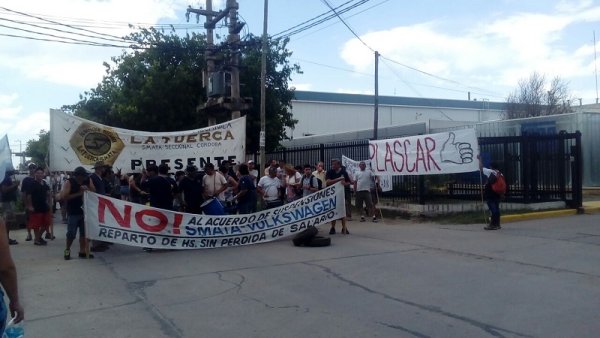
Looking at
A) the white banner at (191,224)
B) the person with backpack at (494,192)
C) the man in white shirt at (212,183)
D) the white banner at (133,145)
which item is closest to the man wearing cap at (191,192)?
the man in white shirt at (212,183)

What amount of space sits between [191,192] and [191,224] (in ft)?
3.18

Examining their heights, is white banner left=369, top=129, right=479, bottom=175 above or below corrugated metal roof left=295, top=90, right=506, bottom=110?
below

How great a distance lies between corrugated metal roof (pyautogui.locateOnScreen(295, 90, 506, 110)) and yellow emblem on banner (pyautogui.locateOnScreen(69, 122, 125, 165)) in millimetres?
42913

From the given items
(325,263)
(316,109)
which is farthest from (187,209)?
(316,109)

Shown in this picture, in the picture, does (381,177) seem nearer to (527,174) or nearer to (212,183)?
(527,174)

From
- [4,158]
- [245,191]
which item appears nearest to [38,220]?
[245,191]

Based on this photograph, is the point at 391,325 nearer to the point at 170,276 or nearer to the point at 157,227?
the point at 170,276

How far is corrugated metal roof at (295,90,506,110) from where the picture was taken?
59.0 m

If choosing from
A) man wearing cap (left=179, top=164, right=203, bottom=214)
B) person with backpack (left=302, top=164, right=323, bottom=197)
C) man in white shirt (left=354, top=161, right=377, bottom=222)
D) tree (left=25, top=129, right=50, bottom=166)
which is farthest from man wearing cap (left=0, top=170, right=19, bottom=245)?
tree (left=25, top=129, right=50, bottom=166)

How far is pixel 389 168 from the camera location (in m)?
16.5

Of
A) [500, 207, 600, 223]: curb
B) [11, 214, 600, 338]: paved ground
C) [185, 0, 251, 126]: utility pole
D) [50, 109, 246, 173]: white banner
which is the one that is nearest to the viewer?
[11, 214, 600, 338]: paved ground

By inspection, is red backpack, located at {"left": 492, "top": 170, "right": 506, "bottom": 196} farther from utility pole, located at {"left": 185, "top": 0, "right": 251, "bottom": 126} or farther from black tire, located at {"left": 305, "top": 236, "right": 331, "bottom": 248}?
utility pole, located at {"left": 185, "top": 0, "right": 251, "bottom": 126}

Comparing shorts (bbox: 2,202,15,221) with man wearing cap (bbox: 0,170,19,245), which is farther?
shorts (bbox: 2,202,15,221)

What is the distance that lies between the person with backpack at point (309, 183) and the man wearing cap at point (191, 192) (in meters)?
2.83
